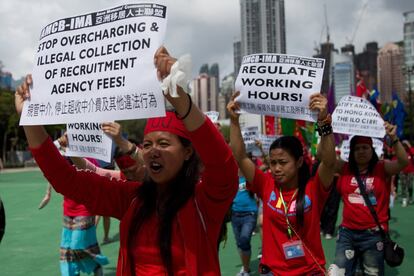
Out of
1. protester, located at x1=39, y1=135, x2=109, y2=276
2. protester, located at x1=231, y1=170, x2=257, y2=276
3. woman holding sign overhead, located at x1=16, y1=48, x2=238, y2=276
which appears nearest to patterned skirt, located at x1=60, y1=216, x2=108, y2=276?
protester, located at x1=39, y1=135, x2=109, y2=276

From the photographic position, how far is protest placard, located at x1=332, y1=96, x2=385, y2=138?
5.22m

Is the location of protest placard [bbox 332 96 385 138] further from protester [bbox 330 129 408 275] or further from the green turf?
the green turf

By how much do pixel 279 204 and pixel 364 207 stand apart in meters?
1.44

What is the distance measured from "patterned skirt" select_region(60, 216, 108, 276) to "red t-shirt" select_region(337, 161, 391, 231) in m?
2.81

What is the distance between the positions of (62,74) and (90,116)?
31cm

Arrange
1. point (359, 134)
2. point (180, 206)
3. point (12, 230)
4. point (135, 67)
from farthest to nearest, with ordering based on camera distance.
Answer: point (12, 230) → point (359, 134) → point (180, 206) → point (135, 67)

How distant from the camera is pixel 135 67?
76.0 inches

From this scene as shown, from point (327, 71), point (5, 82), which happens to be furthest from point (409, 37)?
point (5, 82)

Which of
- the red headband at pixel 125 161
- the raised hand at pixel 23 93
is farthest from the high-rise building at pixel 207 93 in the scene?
the raised hand at pixel 23 93

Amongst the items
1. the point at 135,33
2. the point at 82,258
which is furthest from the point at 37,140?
the point at 82,258

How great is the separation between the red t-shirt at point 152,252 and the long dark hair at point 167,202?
0.8 inches

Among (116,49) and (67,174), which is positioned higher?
(116,49)

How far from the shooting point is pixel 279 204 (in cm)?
354

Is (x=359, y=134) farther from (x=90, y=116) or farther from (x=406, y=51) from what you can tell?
(x=406, y=51)
